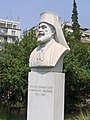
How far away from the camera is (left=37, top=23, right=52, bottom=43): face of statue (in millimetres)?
6602

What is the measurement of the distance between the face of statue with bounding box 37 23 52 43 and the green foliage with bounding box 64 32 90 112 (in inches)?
129

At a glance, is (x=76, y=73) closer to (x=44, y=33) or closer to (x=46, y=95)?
(x=44, y=33)

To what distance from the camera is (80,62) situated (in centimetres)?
1039

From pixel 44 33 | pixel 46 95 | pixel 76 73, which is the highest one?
pixel 44 33

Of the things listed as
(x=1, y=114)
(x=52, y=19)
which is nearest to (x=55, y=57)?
(x=52, y=19)

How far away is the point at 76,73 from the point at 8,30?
220ft

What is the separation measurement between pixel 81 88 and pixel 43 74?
186 inches

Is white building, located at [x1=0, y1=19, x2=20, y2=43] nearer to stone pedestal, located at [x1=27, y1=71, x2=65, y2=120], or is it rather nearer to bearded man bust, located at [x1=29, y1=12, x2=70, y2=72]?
bearded man bust, located at [x1=29, y1=12, x2=70, y2=72]

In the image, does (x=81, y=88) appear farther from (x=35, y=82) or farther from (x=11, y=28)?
(x=11, y=28)

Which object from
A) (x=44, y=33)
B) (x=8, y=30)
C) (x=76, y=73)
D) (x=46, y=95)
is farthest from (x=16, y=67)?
(x=8, y=30)

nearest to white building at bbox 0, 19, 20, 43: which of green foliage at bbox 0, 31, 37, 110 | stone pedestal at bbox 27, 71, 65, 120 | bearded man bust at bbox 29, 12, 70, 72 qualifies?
green foliage at bbox 0, 31, 37, 110

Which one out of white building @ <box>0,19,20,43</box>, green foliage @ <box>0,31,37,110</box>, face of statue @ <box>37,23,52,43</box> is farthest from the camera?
white building @ <box>0,19,20,43</box>

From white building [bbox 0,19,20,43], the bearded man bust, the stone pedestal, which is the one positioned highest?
white building [bbox 0,19,20,43]

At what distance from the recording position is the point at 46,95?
636 centimetres
